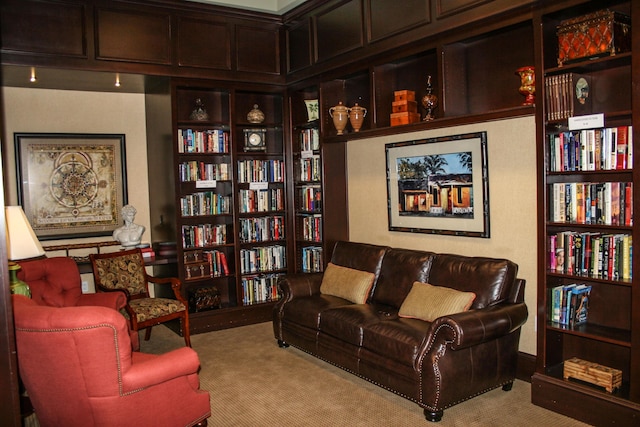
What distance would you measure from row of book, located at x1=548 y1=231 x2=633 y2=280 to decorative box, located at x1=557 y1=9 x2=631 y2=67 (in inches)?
42.7

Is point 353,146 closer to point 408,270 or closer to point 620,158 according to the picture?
point 408,270

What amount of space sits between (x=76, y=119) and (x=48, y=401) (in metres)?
3.64

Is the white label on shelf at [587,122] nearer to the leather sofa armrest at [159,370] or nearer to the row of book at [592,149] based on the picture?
the row of book at [592,149]

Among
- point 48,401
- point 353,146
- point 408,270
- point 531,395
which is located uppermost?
point 353,146

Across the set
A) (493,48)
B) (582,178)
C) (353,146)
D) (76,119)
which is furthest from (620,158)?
(76,119)

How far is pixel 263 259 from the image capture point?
5949 mm

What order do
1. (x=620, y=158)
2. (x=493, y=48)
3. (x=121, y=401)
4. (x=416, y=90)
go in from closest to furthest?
(x=121, y=401) < (x=620, y=158) < (x=493, y=48) < (x=416, y=90)

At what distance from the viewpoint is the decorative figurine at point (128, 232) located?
219 inches

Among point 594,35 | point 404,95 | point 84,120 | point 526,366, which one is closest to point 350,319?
point 526,366

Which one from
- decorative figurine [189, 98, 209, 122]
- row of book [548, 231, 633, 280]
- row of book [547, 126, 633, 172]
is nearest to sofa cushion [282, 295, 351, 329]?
row of book [548, 231, 633, 280]

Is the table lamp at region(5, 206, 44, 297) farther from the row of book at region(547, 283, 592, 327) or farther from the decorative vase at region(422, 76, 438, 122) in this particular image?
the row of book at region(547, 283, 592, 327)

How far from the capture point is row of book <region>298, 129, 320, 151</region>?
5.62 metres

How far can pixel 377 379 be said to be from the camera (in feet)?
12.2

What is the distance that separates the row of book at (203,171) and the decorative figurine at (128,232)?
2.25 feet
